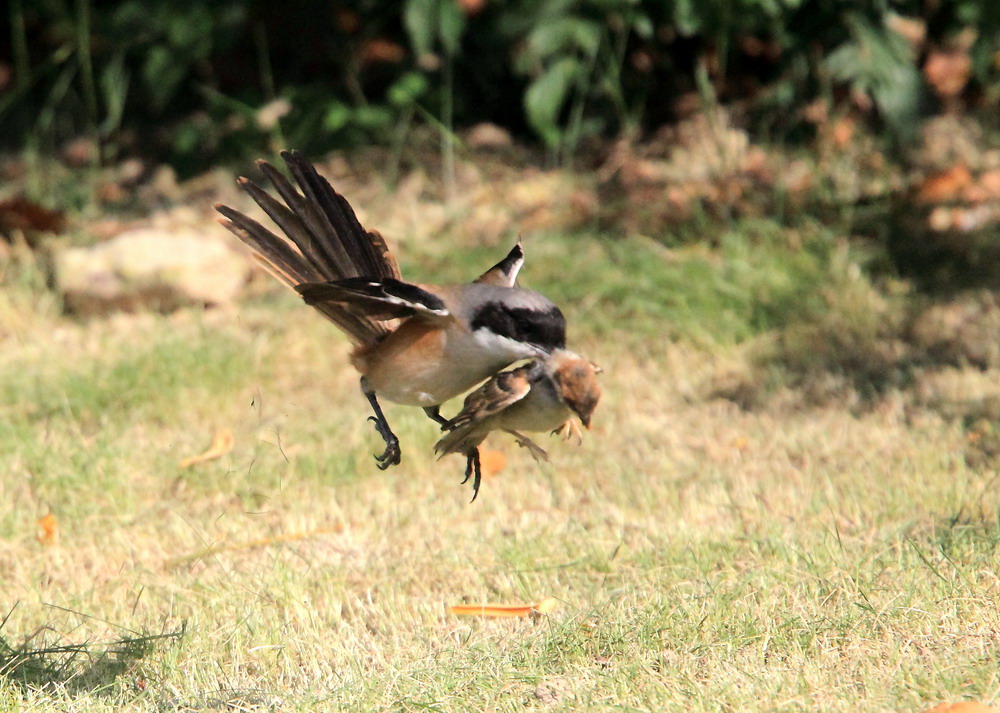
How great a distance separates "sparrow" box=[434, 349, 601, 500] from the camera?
3.05 m

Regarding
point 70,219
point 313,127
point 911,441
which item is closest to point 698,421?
point 911,441

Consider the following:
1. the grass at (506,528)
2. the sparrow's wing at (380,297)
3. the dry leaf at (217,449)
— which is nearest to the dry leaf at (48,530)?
the grass at (506,528)

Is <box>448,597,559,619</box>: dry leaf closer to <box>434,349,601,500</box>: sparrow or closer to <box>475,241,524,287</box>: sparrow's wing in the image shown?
<box>434,349,601,500</box>: sparrow

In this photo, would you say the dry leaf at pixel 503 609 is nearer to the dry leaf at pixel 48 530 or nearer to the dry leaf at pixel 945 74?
the dry leaf at pixel 48 530

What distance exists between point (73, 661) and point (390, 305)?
4.38ft

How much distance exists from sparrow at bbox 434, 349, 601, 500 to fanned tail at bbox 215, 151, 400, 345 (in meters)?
0.56

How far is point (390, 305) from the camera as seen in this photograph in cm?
324

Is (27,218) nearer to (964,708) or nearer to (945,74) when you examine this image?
(945,74)

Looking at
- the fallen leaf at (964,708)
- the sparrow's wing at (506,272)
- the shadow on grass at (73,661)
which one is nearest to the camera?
the fallen leaf at (964,708)

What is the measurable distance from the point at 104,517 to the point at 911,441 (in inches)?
116

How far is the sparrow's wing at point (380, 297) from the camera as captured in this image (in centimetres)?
317

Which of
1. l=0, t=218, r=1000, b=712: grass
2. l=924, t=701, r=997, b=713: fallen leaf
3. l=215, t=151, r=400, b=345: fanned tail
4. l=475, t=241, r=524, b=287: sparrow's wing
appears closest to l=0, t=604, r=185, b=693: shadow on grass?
l=0, t=218, r=1000, b=712: grass

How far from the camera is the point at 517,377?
3.08m

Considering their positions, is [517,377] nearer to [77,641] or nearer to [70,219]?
[77,641]
